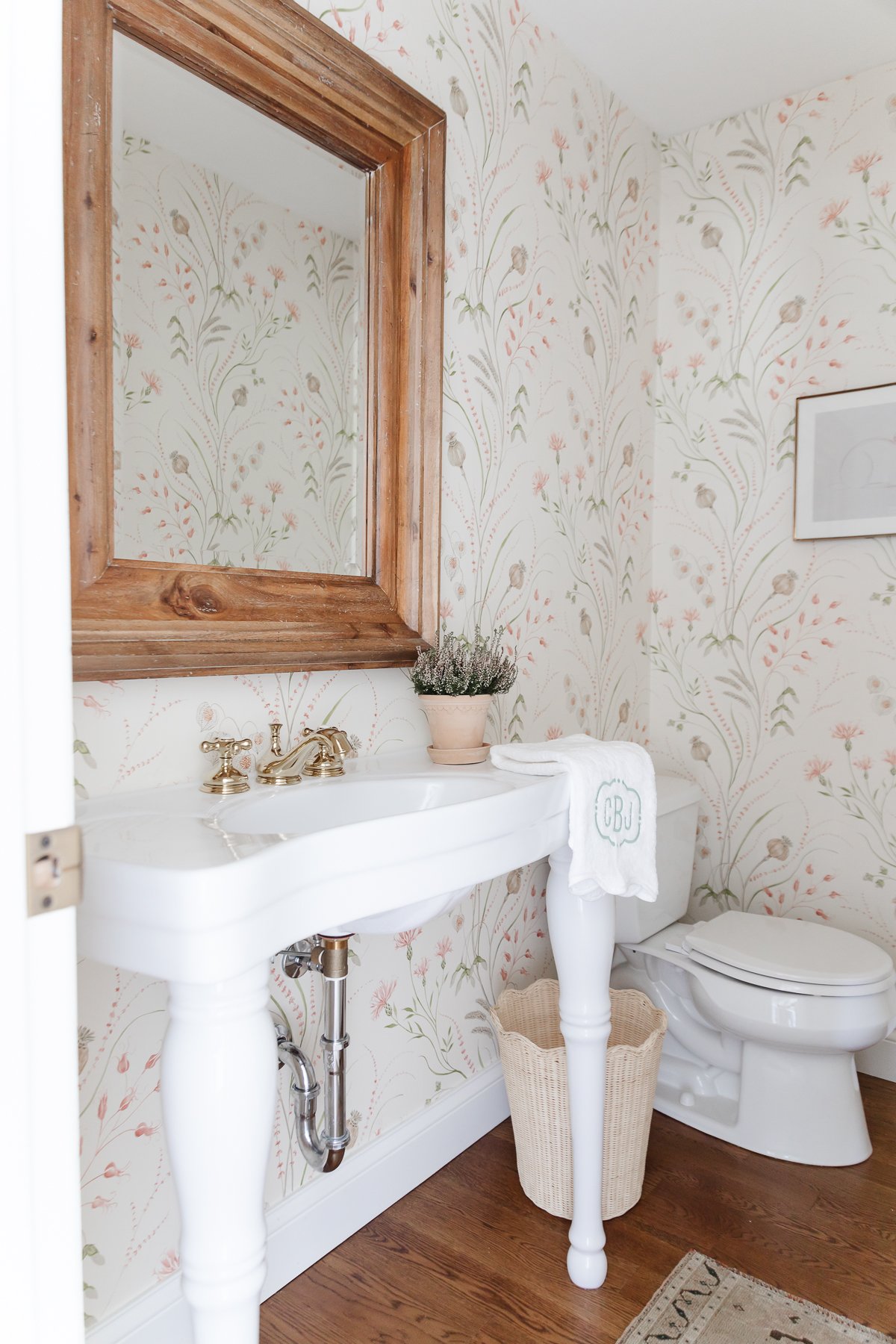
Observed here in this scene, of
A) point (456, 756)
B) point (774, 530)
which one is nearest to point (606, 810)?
point (456, 756)

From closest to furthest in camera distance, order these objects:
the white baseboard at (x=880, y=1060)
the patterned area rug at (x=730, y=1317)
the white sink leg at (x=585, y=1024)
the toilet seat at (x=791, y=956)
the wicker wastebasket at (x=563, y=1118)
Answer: the patterned area rug at (x=730, y=1317), the white sink leg at (x=585, y=1024), the wicker wastebasket at (x=563, y=1118), the toilet seat at (x=791, y=956), the white baseboard at (x=880, y=1060)

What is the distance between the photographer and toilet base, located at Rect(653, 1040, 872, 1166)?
5.97 feet

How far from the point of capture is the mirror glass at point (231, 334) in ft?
4.04

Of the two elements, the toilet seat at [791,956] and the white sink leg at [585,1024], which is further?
the toilet seat at [791,956]

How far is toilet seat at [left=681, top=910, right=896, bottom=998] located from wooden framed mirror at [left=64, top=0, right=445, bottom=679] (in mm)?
937

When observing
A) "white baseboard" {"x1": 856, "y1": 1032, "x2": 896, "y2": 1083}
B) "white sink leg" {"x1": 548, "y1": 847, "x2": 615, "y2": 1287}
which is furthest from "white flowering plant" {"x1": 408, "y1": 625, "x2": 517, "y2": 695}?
"white baseboard" {"x1": 856, "y1": 1032, "x2": 896, "y2": 1083}

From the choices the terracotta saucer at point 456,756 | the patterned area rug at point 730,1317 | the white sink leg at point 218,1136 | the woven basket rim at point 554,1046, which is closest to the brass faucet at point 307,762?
the terracotta saucer at point 456,756

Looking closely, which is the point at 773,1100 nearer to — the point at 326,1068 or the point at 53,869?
the point at 326,1068

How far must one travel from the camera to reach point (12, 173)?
596mm

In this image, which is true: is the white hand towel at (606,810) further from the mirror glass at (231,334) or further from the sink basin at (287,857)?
the mirror glass at (231,334)

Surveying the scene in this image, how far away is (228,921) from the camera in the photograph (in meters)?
0.80

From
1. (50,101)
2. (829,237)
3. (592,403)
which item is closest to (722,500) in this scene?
(592,403)

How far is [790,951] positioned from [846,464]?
1202 millimetres

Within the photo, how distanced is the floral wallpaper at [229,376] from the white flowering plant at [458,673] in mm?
225
